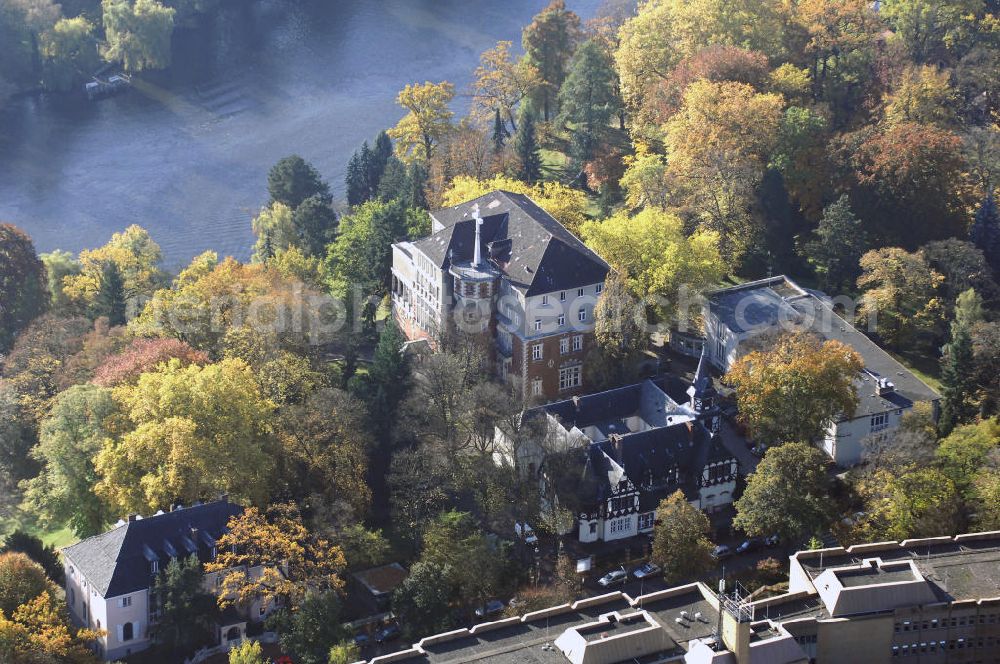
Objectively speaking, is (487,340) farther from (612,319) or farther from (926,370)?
(926,370)

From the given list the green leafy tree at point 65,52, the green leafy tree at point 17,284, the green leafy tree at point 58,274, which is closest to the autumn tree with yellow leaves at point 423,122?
the green leafy tree at point 58,274

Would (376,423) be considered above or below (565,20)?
below

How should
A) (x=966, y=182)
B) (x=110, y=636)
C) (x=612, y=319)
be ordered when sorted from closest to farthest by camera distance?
(x=110, y=636), (x=612, y=319), (x=966, y=182)

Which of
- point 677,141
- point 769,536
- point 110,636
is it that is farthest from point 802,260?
point 110,636

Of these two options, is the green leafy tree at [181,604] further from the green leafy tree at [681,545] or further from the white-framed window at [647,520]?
the white-framed window at [647,520]

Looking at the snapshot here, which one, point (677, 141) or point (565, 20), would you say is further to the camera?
point (565, 20)

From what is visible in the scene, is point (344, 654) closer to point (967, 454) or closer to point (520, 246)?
point (520, 246)

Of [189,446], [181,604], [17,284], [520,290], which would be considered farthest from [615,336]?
[17,284]
